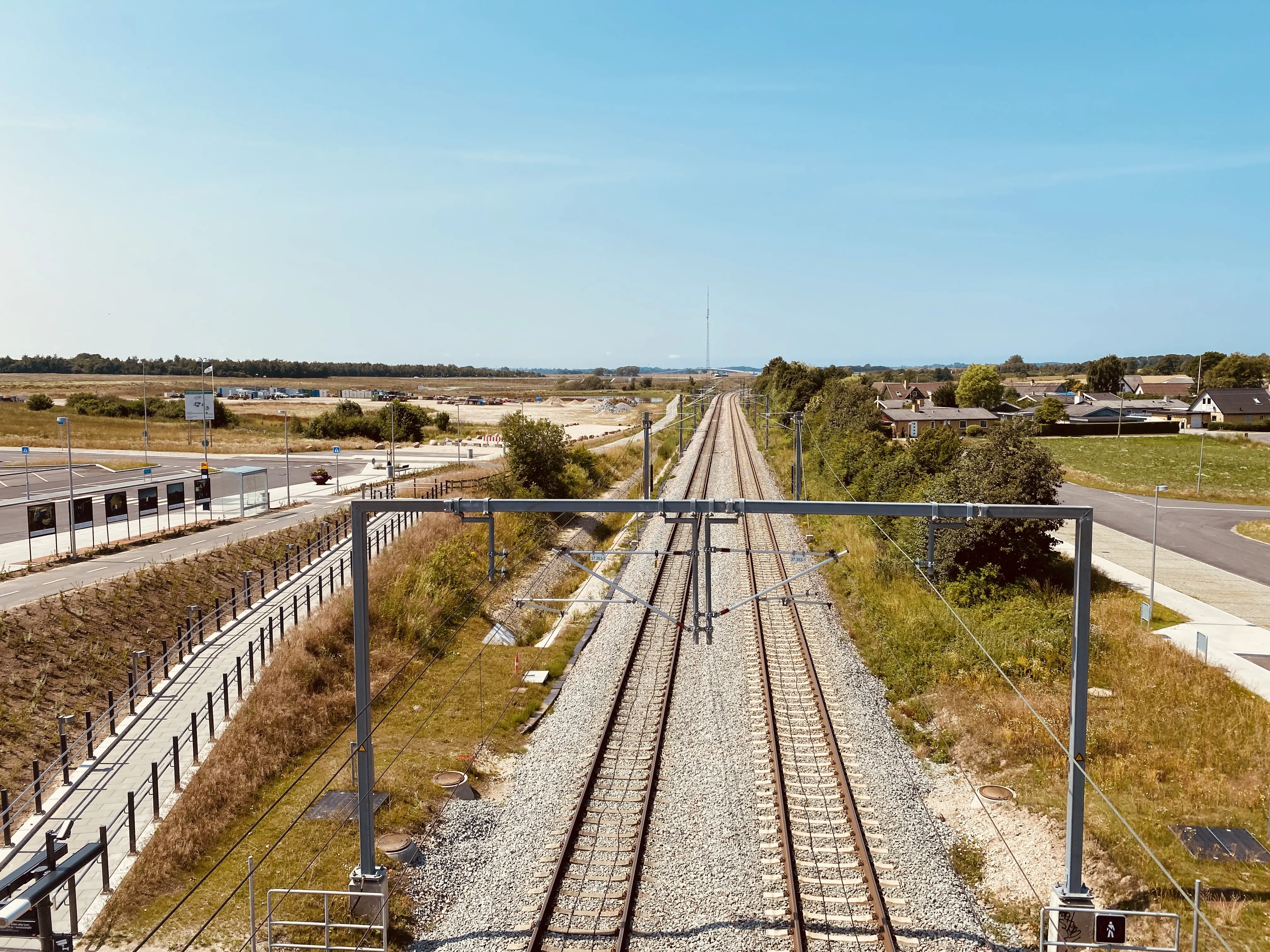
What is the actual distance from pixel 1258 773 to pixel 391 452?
48976 millimetres

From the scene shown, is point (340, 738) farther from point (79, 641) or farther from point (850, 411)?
point (850, 411)

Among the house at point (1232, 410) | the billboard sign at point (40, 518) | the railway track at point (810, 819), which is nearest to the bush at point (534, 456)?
the billboard sign at point (40, 518)

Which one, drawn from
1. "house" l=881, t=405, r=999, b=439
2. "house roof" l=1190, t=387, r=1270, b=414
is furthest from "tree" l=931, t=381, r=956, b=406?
"house roof" l=1190, t=387, r=1270, b=414

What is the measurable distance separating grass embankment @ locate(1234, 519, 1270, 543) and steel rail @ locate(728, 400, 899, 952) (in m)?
27.7

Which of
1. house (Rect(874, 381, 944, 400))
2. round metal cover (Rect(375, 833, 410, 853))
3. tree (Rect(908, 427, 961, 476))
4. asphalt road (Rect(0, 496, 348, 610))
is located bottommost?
round metal cover (Rect(375, 833, 410, 853))

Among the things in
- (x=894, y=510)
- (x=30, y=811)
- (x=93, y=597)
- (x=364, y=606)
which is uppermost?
(x=894, y=510)

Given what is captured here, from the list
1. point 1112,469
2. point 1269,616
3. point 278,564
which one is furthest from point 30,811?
point 1112,469

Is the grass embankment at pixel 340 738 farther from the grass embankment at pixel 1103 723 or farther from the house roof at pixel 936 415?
the house roof at pixel 936 415

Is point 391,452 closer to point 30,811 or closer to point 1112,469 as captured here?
point 30,811

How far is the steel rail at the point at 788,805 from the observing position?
1041 cm

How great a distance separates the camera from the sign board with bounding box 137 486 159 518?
32.4 meters

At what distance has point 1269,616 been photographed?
85.9 ft

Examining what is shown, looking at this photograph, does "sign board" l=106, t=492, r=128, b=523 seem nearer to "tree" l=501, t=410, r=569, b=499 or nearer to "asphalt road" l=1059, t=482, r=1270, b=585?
"tree" l=501, t=410, r=569, b=499

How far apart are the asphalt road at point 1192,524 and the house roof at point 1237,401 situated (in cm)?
5728
